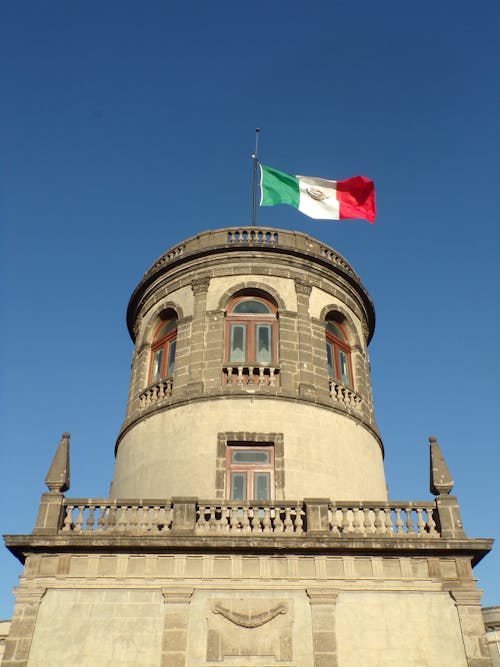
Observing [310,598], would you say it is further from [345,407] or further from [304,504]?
[345,407]

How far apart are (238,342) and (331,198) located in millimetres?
6924

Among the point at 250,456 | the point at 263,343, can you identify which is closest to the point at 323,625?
the point at 250,456

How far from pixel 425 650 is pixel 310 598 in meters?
2.47

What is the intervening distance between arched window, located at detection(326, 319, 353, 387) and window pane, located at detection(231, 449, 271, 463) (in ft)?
11.7

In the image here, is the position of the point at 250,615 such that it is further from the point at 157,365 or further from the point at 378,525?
the point at 157,365

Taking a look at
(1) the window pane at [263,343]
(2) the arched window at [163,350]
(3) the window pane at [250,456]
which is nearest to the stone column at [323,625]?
(3) the window pane at [250,456]

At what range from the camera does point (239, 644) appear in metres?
13.0

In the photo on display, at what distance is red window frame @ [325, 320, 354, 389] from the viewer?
1981 centimetres

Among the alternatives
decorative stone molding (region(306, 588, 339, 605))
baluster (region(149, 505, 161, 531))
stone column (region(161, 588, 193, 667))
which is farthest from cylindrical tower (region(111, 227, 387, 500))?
stone column (region(161, 588, 193, 667))

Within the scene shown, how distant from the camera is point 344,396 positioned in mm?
19312

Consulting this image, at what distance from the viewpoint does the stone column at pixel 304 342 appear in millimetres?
18266

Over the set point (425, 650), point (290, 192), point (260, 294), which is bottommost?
point (425, 650)

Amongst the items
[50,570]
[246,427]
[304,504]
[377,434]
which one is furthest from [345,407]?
[50,570]

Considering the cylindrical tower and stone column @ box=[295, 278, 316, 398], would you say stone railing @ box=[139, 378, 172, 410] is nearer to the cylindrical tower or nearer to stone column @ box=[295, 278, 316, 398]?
the cylindrical tower
